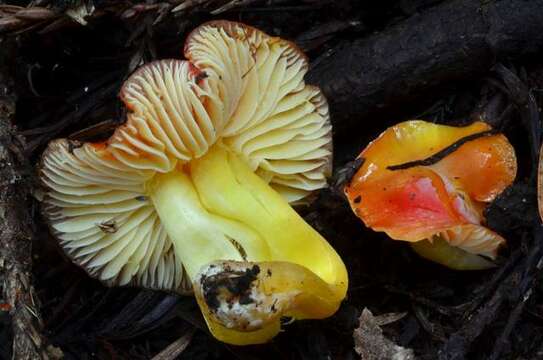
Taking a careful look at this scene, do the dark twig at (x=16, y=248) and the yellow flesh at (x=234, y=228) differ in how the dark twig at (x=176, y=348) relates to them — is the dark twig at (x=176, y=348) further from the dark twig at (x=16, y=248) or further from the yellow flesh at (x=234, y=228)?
the dark twig at (x=16, y=248)

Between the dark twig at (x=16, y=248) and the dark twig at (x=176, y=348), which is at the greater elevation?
the dark twig at (x=16, y=248)

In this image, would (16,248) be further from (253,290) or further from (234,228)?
(253,290)

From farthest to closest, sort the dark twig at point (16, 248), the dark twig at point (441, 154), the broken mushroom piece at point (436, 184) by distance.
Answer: the dark twig at point (441, 154) < the broken mushroom piece at point (436, 184) < the dark twig at point (16, 248)

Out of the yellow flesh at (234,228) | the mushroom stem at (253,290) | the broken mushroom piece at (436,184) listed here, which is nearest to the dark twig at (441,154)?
the broken mushroom piece at (436,184)

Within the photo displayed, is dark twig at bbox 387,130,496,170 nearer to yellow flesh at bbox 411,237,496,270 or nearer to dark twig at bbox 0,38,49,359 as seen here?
yellow flesh at bbox 411,237,496,270

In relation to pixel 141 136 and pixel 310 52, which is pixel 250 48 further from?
pixel 310 52

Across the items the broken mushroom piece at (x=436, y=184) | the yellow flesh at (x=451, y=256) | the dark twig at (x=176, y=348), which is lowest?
the dark twig at (x=176, y=348)
